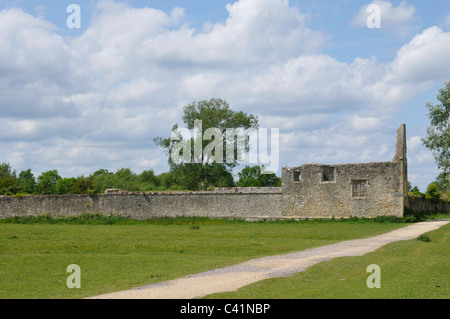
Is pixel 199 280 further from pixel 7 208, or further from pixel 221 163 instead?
pixel 221 163

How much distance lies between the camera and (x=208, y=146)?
6662cm

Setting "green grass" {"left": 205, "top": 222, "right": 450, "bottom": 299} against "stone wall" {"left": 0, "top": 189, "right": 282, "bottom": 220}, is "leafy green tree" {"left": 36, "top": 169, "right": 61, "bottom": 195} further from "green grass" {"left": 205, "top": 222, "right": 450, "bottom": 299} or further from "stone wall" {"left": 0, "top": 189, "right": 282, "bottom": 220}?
"green grass" {"left": 205, "top": 222, "right": 450, "bottom": 299}

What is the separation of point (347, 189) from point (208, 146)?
31635mm

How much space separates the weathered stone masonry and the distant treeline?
4.63 m

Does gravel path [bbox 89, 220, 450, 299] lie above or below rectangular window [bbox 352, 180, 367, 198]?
below

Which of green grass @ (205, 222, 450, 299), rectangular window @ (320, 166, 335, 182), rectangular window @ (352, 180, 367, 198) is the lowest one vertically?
green grass @ (205, 222, 450, 299)

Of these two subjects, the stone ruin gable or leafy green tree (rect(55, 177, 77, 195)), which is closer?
the stone ruin gable

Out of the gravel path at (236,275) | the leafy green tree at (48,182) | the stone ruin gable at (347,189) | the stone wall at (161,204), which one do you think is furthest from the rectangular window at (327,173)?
the leafy green tree at (48,182)

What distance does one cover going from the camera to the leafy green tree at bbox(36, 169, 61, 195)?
85.2m

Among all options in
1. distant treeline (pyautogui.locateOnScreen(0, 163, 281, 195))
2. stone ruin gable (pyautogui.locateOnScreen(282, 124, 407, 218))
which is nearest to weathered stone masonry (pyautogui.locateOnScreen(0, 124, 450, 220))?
stone ruin gable (pyautogui.locateOnScreen(282, 124, 407, 218))

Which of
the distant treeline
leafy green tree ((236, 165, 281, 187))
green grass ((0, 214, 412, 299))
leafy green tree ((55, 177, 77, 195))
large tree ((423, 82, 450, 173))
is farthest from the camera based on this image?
leafy green tree ((236, 165, 281, 187))

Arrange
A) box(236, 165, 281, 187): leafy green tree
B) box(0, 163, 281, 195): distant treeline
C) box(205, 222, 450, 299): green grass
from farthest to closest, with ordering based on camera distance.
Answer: box(236, 165, 281, 187): leafy green tree < box(0, 163, 281, 195): distant treeline < box(205, 222, 450, 299): green grass
